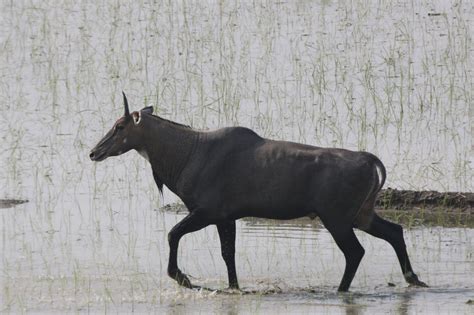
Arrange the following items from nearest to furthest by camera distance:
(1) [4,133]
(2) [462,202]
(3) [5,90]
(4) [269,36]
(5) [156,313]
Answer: (5) [156,313] → (2) [462,202] → (1) [4,133] → (3) [5,90] → (4) [269,36]

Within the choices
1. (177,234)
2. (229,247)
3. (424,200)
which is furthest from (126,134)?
(424,200)

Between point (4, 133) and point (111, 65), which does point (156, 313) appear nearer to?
point (4, 133)

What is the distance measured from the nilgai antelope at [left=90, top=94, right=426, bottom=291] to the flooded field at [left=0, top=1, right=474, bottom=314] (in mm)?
401

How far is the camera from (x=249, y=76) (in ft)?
61.7

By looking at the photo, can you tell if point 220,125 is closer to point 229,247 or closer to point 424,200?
point 424,200

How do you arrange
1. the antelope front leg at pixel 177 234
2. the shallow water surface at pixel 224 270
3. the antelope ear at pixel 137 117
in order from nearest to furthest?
the shallow water surface at pixel 224 270 < the antelope front leg at pixel 177 234 < the antelope ear at pixel 137 117

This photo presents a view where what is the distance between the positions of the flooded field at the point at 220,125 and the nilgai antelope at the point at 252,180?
0.40 m

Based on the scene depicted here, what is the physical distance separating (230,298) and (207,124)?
6.28 meters

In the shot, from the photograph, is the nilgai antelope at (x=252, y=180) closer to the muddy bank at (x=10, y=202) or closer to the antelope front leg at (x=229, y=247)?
the antelope front leg at (x=229, y=247)

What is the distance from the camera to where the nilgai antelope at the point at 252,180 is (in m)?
11.5

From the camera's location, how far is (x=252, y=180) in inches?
459

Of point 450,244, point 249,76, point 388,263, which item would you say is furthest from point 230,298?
point 249,76

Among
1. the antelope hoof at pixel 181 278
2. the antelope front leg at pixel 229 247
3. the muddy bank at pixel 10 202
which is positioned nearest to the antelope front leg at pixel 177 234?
the antelope hoof at pixel 181 278

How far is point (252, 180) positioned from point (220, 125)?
548 centimetres
